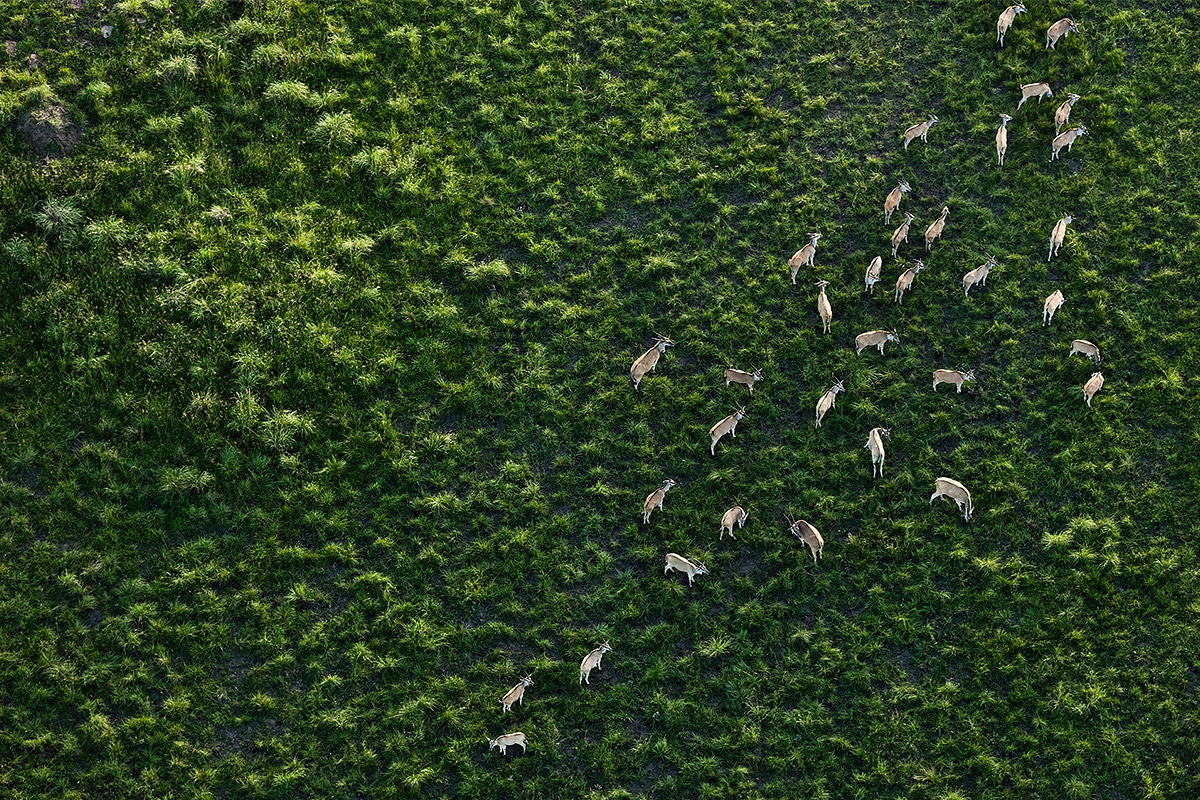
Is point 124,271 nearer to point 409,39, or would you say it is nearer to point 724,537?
point 409,39

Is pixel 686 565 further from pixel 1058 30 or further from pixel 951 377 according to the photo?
pixel 1058 30

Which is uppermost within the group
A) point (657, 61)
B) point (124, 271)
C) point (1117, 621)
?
point (657, 61)

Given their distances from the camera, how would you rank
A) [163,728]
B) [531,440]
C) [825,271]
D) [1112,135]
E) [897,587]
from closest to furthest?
[163,728] → [897,587] → [531,440] → [825,271] → [1112,135]

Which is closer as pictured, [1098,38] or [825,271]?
[825,271]

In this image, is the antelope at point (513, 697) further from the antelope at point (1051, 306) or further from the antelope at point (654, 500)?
the antelope at point (1051, 306)

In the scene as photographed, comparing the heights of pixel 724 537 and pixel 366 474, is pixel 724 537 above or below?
below

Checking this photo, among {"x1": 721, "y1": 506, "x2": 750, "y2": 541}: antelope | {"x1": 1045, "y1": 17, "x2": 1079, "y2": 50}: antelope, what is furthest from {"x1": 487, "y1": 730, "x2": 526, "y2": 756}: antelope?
A: {"x1": 1045, "y1": 17, "x2": 1079, "y2": 50}: antelope

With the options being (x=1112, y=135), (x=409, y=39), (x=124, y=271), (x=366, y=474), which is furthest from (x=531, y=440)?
(x=1112, y=135)
